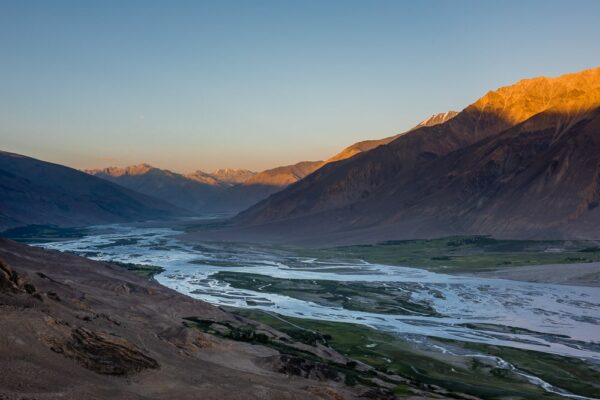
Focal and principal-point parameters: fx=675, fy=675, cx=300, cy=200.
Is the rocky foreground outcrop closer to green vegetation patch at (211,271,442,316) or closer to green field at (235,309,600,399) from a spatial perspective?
green field at (235,309,600,399)

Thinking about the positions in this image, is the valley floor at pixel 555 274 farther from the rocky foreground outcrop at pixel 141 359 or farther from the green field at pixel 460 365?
the rocky foreground outcrop at pixel 141 359

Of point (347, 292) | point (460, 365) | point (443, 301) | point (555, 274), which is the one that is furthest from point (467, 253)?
point (460, 365)

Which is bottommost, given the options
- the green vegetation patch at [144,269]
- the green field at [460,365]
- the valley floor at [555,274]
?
the green vegetation patch at [144,269]

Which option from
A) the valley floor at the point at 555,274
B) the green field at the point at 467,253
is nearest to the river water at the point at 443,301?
the valley floor at the point at 555,274

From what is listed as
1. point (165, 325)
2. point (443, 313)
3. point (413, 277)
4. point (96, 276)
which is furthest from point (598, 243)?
point (165, 325)

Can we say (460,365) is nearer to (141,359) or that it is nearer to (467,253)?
(141,359)

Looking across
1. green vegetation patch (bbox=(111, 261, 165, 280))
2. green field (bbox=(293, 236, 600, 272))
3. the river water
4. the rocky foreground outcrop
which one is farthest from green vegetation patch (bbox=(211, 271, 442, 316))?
the rocky foreground outcrop
